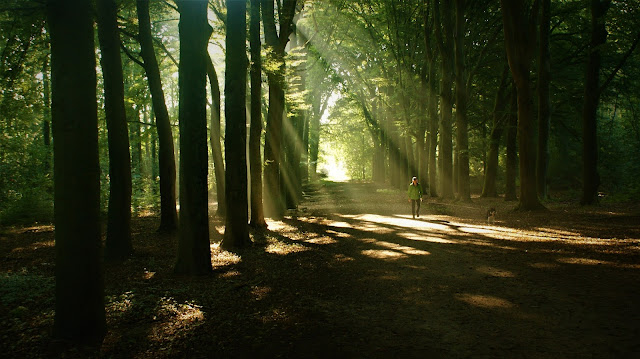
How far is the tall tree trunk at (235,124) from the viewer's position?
11.2m

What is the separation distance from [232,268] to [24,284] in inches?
152

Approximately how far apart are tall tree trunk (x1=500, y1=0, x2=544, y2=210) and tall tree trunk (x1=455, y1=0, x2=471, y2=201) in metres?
5.31

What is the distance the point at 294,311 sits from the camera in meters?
6.06

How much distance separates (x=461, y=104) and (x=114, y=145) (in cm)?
1968

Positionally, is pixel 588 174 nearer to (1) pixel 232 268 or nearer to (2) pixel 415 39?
(2) pixel 415 39

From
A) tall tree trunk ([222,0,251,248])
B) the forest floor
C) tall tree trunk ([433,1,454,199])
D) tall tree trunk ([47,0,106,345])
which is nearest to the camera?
tall tree trunk ([47,0,106,345])

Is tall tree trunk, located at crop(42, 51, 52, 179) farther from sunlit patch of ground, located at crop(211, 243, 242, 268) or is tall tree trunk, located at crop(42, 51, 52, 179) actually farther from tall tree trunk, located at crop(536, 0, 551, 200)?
tall tree trunk, located at crop(536, 0, 551, 200)

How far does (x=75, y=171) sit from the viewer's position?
15.0ft

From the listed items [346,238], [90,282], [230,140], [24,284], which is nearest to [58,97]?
[90,282]

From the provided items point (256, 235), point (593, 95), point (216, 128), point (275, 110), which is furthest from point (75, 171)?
point (593, 95)

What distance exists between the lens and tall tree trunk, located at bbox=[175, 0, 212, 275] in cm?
805

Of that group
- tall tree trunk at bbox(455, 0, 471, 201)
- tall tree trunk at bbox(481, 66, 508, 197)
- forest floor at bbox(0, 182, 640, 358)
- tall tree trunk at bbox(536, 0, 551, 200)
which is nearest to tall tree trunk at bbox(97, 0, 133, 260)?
forest floor at bbox(0, 182, 640, 358)

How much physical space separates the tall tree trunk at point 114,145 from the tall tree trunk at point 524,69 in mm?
14014

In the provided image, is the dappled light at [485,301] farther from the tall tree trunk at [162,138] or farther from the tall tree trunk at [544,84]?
the tall tree trunk at [544,84]
